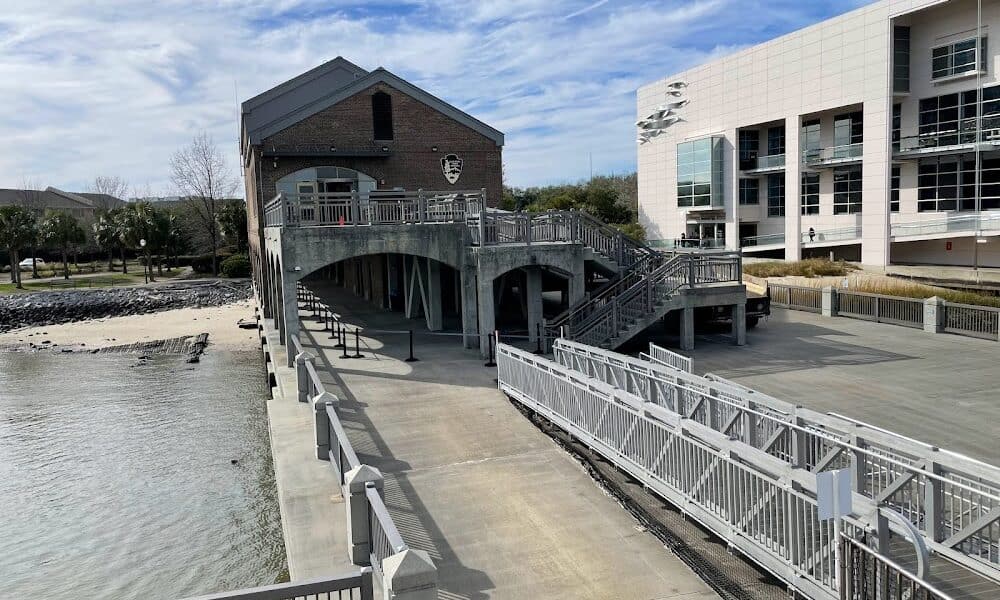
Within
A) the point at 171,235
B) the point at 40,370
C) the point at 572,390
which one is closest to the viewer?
the point at 572,390

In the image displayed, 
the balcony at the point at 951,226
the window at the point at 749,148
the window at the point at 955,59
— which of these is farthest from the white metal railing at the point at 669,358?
the window at the point at 749,148

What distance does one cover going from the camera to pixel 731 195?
2234 inches

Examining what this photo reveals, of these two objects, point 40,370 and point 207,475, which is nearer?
point 207,475

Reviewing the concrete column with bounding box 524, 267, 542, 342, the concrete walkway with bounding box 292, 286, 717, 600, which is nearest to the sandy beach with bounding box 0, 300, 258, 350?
the concrete column with bounding box 524, 267, 542, 342

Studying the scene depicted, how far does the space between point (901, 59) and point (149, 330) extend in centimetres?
4503

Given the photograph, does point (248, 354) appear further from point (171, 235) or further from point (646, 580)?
point (171, 235)

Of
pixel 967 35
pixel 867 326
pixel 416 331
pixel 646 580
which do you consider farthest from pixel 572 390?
pixel 967 35

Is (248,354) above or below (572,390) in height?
below

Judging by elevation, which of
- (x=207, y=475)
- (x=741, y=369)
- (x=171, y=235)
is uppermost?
(x=171, y=235)

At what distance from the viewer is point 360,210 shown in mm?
21688

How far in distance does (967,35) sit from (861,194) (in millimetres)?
10264

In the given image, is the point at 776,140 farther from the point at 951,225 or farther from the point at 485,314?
the point at 485,314

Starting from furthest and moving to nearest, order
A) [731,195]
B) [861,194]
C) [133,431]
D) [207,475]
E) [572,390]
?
[731,195], [861,194], [133,431], [207,475], [572,390]

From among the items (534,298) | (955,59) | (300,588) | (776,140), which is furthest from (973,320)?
(776,140)
